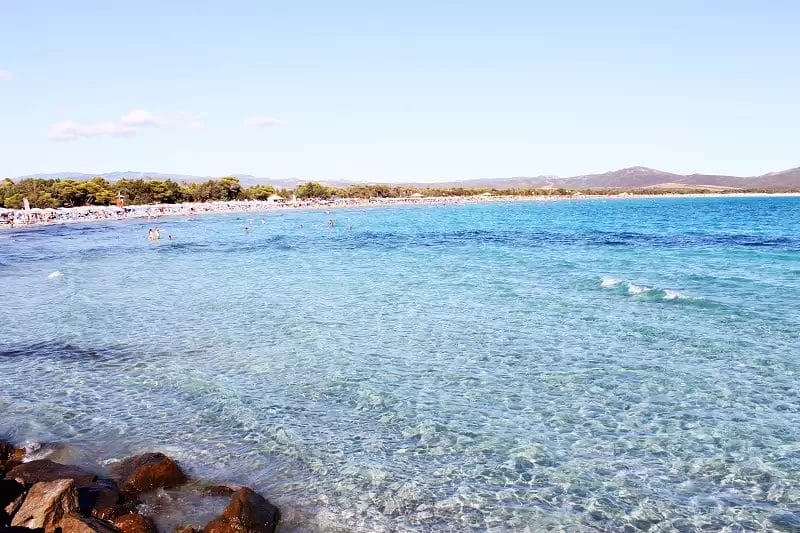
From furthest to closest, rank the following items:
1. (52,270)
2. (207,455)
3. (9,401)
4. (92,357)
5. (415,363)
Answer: (52,270), (92,357), (415,363), (9,401), (207,455)

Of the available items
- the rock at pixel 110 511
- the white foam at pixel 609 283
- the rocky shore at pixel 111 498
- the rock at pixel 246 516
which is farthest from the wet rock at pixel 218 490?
the white foam at pixel 609 283

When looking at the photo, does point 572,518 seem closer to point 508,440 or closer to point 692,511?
point 692,511

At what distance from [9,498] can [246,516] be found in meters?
3.35

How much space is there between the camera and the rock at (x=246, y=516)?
6.83 metres

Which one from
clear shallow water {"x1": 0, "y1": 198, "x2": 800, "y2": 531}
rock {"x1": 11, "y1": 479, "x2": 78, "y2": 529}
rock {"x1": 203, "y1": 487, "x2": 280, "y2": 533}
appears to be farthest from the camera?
clear shallow water {"x1": 0, "y1": 198, "x2": 800, "y2": 531}

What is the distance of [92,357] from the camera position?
1530cm

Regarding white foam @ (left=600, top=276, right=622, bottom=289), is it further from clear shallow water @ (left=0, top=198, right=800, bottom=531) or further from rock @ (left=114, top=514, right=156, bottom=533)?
rock @ (left=114, top=514, right=156, bottom=533)

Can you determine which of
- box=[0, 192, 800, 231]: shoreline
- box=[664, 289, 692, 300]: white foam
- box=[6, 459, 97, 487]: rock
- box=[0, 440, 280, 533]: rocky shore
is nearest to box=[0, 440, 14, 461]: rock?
box=[0, 440, 280, 533]: rocky shore

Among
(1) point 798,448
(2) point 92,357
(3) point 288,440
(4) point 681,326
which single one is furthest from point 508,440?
(2) point 92,357

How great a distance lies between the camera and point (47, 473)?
8430mm

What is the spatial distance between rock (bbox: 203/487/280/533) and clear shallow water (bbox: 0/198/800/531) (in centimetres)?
36

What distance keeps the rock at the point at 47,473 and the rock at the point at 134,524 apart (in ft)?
4.47

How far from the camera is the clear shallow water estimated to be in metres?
8.01

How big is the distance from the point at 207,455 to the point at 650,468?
280 inches
